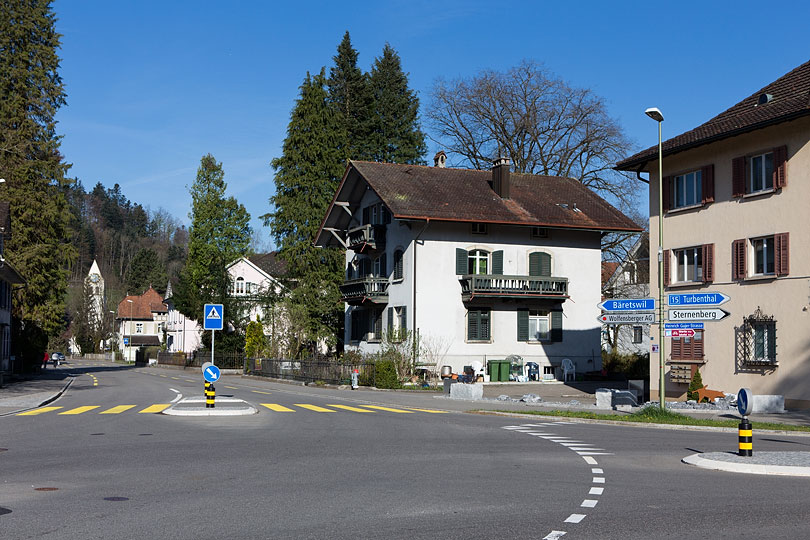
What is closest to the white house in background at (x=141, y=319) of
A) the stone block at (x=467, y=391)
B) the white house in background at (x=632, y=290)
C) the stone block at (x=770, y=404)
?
the white house in background at (x=632, y=290)

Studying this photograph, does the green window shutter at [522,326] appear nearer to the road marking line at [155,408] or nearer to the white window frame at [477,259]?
the white window frame at [477,259]

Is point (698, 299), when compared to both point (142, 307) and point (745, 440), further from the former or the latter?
point (142, 307)

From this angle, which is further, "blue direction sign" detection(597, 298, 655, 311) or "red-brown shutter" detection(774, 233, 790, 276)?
"red-brown shutter" detection(774, 233, 790, 276)

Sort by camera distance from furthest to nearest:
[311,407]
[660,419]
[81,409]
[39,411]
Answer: [311,407] < [81,409] < [39,411] < [660,419]

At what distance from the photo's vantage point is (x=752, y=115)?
2853 cm

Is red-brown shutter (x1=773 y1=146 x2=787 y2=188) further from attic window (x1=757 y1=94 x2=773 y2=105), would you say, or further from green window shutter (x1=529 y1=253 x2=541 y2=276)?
green window shutter (x1=529 y1=253 x2=541 y2=276)

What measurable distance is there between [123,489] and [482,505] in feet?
13.8

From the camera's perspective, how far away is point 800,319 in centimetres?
2666

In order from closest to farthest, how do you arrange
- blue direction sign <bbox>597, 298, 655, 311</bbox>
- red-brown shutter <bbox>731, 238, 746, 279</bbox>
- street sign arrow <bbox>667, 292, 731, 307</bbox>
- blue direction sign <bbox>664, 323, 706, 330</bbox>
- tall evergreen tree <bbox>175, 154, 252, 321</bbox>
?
street sign arrow <bbox>667, 292, 731, 307</bbox> → blue direction sign <bbox>664, 323, 706, 330</bbox> → blue direction sign <bbox>597, 298, 655, 311</bbox> → red-brown shutter <bbox>731, 238, 746, 279</bbox> → tall evergreen tree <bbox>175, 154, 252, 321</bbox>

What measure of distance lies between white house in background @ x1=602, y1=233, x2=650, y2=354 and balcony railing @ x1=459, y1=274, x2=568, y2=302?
10200 mm

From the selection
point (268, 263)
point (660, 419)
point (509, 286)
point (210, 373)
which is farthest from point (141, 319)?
point (660, 419)

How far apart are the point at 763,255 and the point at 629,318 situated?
9.36 m

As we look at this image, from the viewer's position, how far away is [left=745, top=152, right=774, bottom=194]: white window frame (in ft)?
92.6

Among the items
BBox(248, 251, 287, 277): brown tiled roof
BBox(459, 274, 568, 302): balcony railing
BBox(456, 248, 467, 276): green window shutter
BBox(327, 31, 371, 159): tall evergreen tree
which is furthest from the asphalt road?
BBox(248, 251, 287, 277): brown tiled roof
